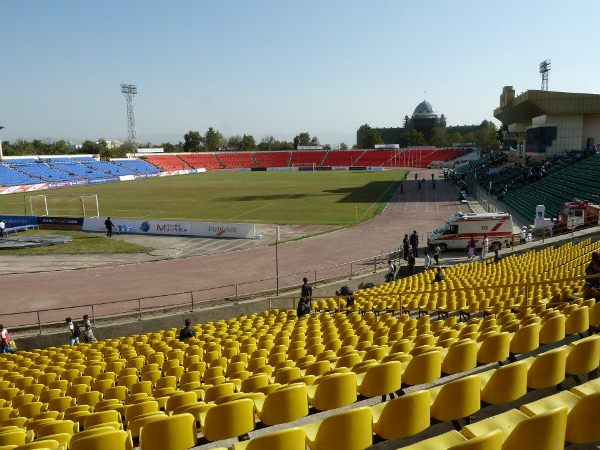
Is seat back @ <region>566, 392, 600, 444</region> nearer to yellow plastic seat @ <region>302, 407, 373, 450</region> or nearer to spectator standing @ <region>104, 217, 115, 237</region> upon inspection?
yellow plastic seat @ <region>302, 407, 373, 450</region>

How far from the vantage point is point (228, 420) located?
193 inches

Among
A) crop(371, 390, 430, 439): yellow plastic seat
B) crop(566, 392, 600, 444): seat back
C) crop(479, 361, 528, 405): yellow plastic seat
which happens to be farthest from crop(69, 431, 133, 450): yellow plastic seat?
crop(566, 392, 600, 444): seat back

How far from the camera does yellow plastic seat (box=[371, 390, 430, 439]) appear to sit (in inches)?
176

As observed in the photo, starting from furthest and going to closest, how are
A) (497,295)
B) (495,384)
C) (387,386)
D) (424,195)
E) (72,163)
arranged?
(72,163) < (424,195) < (497,295) < (387,386) < (495,384)

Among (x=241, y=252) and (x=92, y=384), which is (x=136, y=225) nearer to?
(x=241, y=252)

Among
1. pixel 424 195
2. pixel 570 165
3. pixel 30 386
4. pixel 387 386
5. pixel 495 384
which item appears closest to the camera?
pixel 495 384

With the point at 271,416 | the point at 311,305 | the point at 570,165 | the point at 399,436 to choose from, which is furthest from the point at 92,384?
the point at 570,165

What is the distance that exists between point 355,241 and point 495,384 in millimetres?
30493

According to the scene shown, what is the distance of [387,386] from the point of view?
5.90 m

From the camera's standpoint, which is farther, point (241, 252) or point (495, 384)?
point (241, 252)

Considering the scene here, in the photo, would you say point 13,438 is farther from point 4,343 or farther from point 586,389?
point 4,343

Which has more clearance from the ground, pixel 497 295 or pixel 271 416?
pixel 271 416

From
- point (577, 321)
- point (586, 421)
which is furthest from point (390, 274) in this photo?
point (586, 421)

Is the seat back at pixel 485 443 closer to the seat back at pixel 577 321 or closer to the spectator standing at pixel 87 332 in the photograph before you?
the seat back at pixel 577 321
